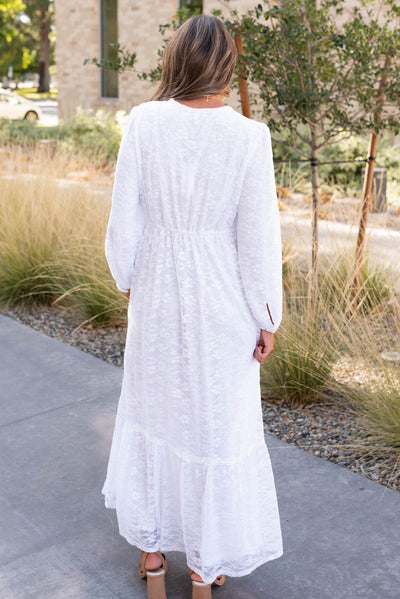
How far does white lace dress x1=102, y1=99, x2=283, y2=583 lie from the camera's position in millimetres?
2172

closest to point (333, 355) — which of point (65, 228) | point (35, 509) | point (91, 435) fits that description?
point (91, 435)

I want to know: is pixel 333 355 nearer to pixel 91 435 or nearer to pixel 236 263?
pixel 91 435

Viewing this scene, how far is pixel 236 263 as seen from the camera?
2.27 meters

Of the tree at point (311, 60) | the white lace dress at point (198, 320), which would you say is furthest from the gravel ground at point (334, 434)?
the white lace dress at point (198, 320)

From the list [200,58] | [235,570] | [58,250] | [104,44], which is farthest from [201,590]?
[104,44]

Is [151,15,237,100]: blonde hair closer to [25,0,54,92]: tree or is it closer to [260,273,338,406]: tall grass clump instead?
[260,273,338,406]: tall grass clump

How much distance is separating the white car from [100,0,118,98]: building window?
754 cm

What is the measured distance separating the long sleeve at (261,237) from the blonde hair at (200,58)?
20 centimetres

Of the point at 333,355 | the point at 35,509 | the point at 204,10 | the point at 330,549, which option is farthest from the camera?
the point at 204,10

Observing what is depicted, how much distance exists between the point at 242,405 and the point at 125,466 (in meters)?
0.47

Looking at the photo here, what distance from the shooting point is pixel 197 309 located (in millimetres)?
2246

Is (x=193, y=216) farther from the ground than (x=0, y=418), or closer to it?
farther from the ground

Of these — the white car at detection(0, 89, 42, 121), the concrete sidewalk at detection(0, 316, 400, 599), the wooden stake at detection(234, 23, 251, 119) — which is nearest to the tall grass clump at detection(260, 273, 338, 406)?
the concrete sidewalk at detection(0, 316, 400, 599)

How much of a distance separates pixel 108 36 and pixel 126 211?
19.2m
